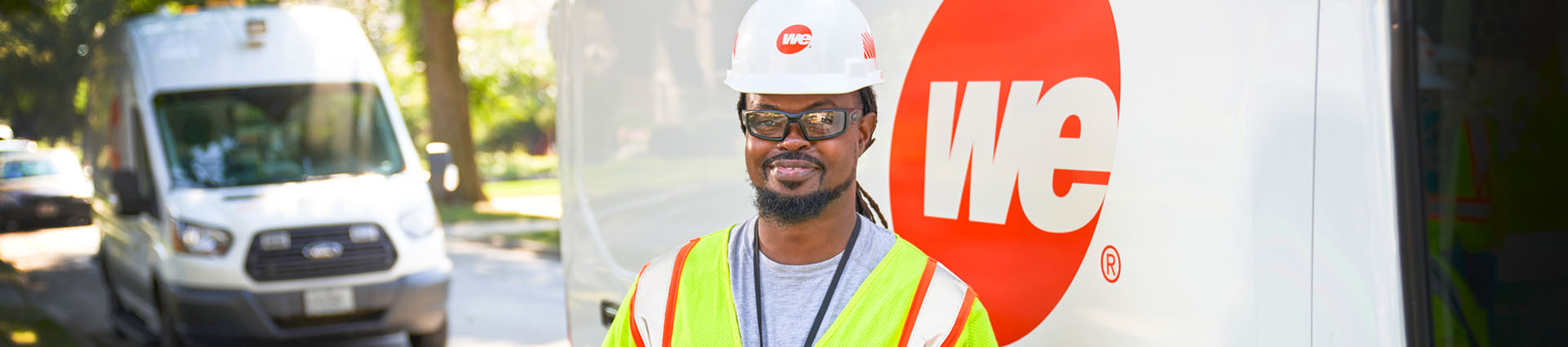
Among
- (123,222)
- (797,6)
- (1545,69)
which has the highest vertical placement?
(797,6)

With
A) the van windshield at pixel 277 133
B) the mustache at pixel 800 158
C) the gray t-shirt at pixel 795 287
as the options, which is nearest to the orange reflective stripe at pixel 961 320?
the gray t-shirt at pixel 795 287

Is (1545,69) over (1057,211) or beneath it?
over

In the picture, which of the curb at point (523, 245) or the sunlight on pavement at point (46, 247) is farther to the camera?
the sunlight on pavement at point (46, 247)

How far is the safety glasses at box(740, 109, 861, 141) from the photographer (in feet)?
6.54

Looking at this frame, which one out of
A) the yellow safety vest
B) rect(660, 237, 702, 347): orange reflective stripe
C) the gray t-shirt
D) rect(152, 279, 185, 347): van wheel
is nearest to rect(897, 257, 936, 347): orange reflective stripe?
the yellow safety vest

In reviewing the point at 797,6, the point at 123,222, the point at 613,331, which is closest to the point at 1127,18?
the point at 797,6

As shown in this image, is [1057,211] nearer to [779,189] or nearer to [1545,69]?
[779,189]

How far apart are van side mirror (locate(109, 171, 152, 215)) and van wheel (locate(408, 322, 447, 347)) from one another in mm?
1905

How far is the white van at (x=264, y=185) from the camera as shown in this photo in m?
7.96

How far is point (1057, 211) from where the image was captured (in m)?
2.01

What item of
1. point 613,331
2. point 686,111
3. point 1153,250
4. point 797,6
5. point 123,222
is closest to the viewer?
point 1153,250

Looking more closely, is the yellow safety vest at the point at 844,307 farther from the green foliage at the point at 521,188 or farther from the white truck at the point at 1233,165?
the green foliage at the point at 521,188

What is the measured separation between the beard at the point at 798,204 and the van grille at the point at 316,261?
666 cm

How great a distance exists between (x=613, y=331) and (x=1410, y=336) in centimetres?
121
